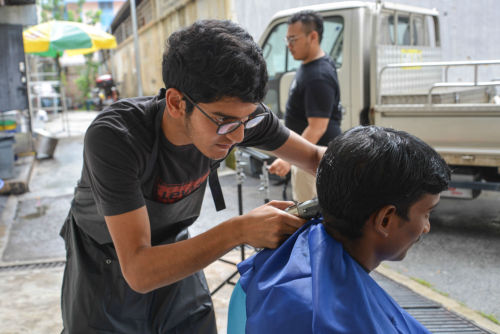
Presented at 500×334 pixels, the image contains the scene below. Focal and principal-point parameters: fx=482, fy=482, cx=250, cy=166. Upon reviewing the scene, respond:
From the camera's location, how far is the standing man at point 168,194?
4.57ft

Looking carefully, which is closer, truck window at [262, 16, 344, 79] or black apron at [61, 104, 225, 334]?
black apron at [61, 104, 225, 334]

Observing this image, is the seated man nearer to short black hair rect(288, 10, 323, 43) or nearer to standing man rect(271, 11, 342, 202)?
standing man rect(271, 11, 342, 202)

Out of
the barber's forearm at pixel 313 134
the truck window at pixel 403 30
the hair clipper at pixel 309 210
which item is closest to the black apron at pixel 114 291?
the hair clipper at pixel 309 210

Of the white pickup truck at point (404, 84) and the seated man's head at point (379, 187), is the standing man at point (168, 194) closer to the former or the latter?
the seated man's head at point (379, 187)

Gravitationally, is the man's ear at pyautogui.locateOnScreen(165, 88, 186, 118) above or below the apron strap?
above

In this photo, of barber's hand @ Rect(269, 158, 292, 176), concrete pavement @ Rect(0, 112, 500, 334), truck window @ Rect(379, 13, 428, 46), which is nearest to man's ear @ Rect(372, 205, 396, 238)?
barber's hand @ Rect(269, 158, 292, 176)

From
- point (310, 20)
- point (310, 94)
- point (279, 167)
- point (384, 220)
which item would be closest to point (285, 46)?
point (310, 20)

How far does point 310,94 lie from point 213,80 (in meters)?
2.49

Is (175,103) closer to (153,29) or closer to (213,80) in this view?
(213,80)

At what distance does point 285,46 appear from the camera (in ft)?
19.3

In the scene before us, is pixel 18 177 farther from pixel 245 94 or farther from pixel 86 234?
pixel 245 94

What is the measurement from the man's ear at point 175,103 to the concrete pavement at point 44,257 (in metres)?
2.08

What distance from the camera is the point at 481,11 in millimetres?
8992

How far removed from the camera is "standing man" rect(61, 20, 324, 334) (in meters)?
1.39
